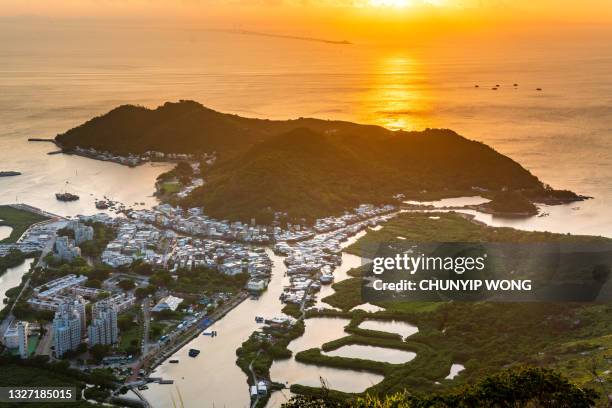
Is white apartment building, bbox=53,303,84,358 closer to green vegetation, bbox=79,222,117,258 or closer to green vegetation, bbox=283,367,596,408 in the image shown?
green vegetation, bbox=79,222,117,258

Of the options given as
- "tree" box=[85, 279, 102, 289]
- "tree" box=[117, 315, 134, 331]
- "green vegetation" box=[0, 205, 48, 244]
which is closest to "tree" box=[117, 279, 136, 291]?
"tree" box=[85, 279, 102, 289]

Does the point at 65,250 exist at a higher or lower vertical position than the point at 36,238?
higher

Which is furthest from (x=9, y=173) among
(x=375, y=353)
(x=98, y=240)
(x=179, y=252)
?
(x=375, y=353)

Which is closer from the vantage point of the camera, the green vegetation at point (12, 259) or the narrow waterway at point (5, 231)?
the green vegetation at point (12, 259)

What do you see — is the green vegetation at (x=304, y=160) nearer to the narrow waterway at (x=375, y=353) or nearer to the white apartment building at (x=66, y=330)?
the narrow waterway at (x=375, y=353)

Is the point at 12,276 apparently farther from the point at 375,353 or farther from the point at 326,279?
the point at 375,353

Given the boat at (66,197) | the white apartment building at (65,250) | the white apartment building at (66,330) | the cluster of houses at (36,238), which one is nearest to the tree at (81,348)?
the white apartment building at (66,330)
